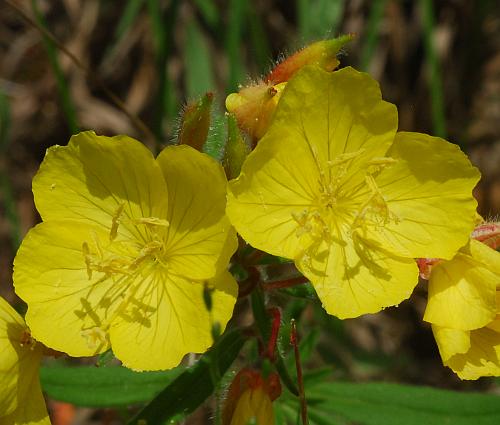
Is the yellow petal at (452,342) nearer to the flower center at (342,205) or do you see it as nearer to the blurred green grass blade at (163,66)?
the flower center at (342,205)

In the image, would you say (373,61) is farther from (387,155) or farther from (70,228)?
(70,228)

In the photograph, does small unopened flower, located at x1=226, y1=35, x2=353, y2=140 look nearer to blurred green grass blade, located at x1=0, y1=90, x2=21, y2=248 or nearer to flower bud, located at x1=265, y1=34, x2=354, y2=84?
flower bud, located at x1=265, y1=34, x2=354, y2=84

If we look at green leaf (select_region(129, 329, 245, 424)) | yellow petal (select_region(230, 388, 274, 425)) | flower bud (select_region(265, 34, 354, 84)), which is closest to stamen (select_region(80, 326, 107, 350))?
green leaf (select_region(129, 329, 245, 424))

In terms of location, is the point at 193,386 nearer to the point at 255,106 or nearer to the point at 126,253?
the point at 126,253

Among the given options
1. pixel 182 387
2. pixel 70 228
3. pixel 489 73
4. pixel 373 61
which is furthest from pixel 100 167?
pixel 489 73

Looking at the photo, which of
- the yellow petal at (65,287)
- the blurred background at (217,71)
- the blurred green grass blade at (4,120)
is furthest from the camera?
the blurred background at (217,71)

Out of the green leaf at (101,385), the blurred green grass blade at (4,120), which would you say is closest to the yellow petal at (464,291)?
the green leaf at (101,385)

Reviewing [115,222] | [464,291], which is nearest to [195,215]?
[115,222]
